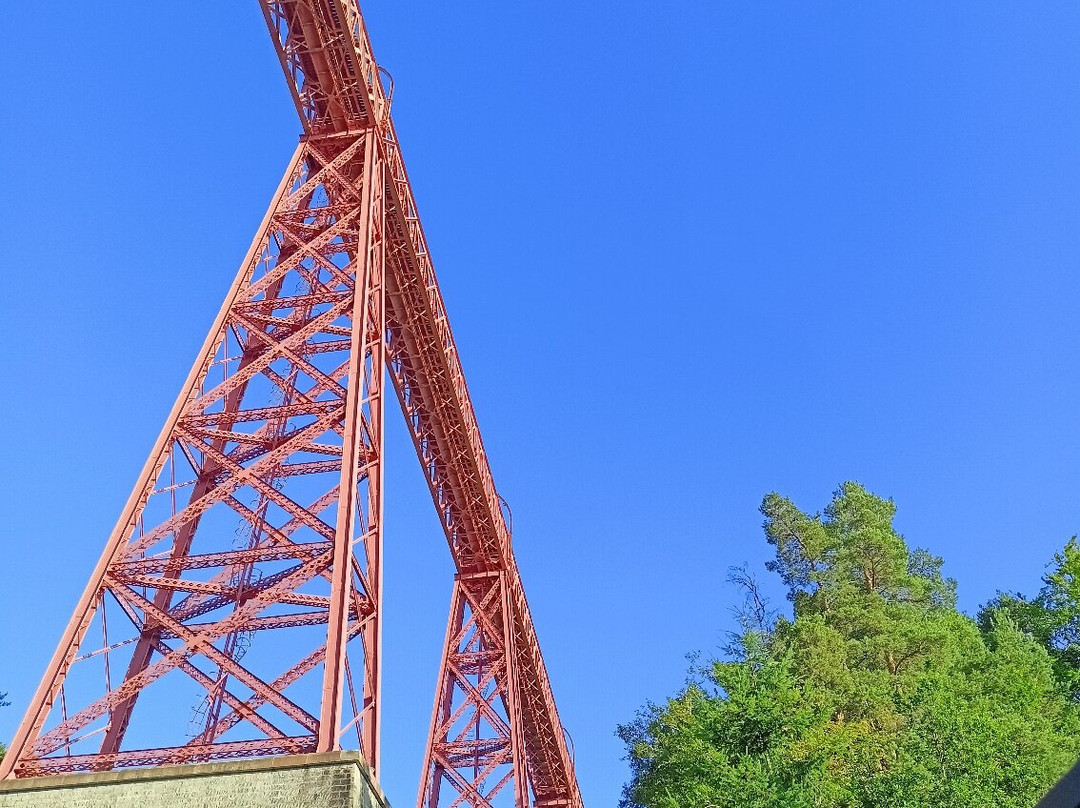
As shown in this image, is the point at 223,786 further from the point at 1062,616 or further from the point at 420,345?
the point at 1062,616

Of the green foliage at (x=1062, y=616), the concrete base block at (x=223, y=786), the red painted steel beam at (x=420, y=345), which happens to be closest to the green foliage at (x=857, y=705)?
the green foliage at (x=1062, y=616)

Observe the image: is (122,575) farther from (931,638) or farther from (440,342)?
(931,638)

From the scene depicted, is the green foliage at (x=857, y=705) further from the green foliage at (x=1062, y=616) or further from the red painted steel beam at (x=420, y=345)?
the red painted steel beam at (x=420, y=345)

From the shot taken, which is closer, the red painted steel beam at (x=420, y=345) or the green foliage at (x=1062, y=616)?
the red painted steel beam at (x=420, y=345)

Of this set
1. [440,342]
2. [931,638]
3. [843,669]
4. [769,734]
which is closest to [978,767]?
[769,734]

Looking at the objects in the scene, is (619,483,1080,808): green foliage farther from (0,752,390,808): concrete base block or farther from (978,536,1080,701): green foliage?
(0,752,390,808): concrete base block

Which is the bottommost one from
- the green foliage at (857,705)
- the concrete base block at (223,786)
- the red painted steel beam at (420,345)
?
the concrete base block at (223,786)

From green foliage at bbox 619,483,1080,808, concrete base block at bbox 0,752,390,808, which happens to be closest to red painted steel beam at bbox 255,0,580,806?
green foliage at bbox 619,483,1080,808

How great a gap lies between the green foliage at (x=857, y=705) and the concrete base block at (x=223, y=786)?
8.78 m

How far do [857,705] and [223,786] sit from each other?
1890cm

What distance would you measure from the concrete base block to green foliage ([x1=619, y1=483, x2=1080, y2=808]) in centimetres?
878

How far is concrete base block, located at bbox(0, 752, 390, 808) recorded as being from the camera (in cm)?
748

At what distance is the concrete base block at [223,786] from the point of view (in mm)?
7484

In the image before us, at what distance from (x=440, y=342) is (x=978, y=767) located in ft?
40.0
